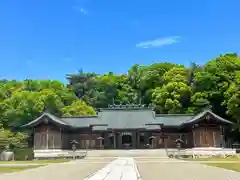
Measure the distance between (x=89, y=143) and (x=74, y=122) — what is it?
418 centimetres

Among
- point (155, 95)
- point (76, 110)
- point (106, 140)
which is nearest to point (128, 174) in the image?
point (106, 140)

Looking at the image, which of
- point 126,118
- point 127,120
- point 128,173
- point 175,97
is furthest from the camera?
point 175,97

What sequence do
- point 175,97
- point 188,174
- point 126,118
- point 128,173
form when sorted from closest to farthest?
point 188,174 → point 128,173 → point 126,118 → point 175,97

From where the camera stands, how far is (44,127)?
4378 cm

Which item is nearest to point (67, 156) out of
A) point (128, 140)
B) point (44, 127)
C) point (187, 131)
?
point (44, 127)

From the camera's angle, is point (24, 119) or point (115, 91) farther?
point (115, 91)

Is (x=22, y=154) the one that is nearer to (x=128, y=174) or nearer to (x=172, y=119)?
(x=172, y=119)

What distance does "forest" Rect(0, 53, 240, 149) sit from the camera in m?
49.8

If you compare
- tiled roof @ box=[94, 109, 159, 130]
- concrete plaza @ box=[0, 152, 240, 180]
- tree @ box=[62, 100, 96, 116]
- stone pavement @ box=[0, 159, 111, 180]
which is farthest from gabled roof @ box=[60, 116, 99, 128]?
stone pavement @ box=[0, 159, 111, 180]

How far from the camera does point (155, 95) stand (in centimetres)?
6322

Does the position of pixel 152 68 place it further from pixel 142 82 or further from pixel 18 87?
pixel 18 87

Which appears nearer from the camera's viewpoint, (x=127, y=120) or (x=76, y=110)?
(x=127, y=120)

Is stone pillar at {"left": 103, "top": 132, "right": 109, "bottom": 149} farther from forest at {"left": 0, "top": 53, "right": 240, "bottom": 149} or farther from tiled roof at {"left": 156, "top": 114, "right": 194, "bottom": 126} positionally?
forest at {"left": 0, "top": 53, "right": 240, "bottom": 149}

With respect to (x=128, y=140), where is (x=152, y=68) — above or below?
above
